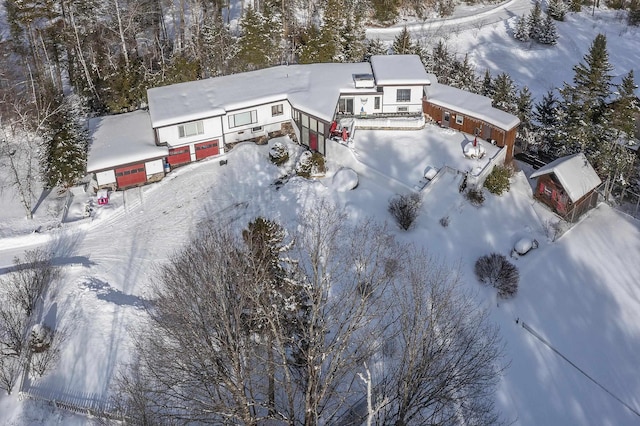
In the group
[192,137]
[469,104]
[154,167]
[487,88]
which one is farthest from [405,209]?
[487,88]

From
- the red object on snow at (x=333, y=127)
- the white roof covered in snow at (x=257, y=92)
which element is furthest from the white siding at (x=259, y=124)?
the red object on snow at (x=333, y=127)

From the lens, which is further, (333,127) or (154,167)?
(333,127)

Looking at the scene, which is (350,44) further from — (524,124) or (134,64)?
(134,64)

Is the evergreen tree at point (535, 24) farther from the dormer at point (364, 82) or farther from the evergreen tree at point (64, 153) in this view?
the evergreen tree at point (64, 153)

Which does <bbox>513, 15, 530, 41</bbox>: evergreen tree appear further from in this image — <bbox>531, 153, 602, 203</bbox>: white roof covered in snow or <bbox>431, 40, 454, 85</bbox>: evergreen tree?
<bbox>531, 153, 602, 203</bbox>: white roof covered in snow

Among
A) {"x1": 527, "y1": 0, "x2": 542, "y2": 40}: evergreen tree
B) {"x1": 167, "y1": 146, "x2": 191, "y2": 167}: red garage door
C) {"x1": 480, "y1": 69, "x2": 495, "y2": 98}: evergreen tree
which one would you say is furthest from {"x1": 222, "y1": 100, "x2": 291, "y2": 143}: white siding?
{"x1": 527, "y1": 0, "x2": 542, "y2": 40}: evergreen tree

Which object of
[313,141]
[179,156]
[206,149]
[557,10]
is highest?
[557,10]
